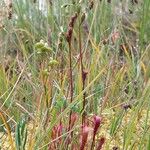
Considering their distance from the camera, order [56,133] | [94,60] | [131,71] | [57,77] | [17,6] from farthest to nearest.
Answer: [17,6], [131,71], [57,77], [94,60], [56,133]

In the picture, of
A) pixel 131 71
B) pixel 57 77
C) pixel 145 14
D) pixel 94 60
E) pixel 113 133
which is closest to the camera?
pixel 113 133

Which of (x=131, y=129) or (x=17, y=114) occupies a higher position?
(x=131, y=129)

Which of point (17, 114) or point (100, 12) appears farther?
point (100, 12)

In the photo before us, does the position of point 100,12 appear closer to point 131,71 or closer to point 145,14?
point 145,14

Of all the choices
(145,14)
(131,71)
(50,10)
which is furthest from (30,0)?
(131,71)

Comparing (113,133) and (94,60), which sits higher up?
(94,60)

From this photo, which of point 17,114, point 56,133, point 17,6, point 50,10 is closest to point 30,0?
point 17,6

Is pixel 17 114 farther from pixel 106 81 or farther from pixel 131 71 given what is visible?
pixel 131 71
